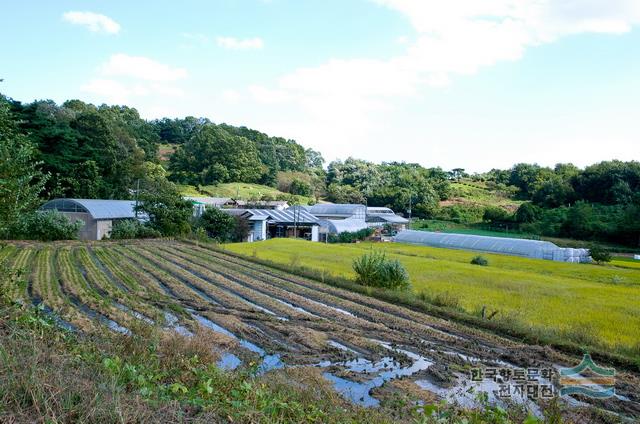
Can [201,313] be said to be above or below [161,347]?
below

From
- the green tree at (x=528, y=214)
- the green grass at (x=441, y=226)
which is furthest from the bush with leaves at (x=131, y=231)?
the green tree at (x=528, y=214)

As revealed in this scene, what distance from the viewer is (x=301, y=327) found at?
32.0 feet

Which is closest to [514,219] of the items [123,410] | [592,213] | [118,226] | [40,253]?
[592,213]

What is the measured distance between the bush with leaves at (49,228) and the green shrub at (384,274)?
63.2 feet

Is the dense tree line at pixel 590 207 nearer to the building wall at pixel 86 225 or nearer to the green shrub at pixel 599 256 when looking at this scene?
the green shrub at pixel 599 256

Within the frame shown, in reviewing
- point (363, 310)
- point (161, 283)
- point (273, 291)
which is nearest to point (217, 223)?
point (161, 283)

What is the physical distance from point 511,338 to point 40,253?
1959cm

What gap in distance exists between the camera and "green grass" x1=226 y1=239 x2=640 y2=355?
33.8ft

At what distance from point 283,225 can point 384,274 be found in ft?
87.9

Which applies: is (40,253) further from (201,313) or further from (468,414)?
(468,414)

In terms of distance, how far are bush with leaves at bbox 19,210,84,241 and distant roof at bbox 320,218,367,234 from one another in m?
21.6

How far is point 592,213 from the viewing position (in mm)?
42562

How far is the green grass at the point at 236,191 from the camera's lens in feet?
189

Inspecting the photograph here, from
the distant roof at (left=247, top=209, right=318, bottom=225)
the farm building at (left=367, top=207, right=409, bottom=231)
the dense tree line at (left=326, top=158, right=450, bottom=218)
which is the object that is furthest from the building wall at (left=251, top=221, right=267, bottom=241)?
the dense tree line at (left=326, top=158, right=450, bottom=218)
